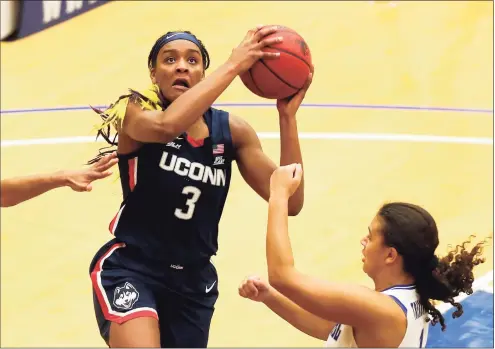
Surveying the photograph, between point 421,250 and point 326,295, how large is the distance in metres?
0.44

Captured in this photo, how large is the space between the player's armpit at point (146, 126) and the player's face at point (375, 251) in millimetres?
910

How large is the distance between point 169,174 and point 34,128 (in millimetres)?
5936

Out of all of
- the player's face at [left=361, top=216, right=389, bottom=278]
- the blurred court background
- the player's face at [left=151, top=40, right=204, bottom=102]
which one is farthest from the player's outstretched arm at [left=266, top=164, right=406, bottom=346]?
the blurred court background

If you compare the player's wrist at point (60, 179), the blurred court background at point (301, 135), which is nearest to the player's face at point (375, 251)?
the player's wrist at point (60, 179)

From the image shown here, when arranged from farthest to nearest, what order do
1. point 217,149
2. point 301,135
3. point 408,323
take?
point 301,135 < point 217,149 < point 408,323

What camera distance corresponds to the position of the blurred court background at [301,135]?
6422mm

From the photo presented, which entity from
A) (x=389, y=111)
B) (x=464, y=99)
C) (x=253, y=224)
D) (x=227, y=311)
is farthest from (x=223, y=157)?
(x=464, y=99)

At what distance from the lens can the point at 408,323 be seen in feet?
10.3

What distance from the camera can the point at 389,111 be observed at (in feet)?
31.3

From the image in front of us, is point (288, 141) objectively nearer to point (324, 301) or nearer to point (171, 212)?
point (171, 212)

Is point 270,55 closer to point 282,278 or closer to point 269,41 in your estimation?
point 269,41

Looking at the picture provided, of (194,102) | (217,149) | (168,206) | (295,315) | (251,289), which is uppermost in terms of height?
(194,102)

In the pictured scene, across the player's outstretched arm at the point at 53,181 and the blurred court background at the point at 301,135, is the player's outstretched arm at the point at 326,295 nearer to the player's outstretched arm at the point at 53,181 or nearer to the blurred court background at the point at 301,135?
the player's outstretched arm at the point at 53,181

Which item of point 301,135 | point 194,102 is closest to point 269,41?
point 194,102
